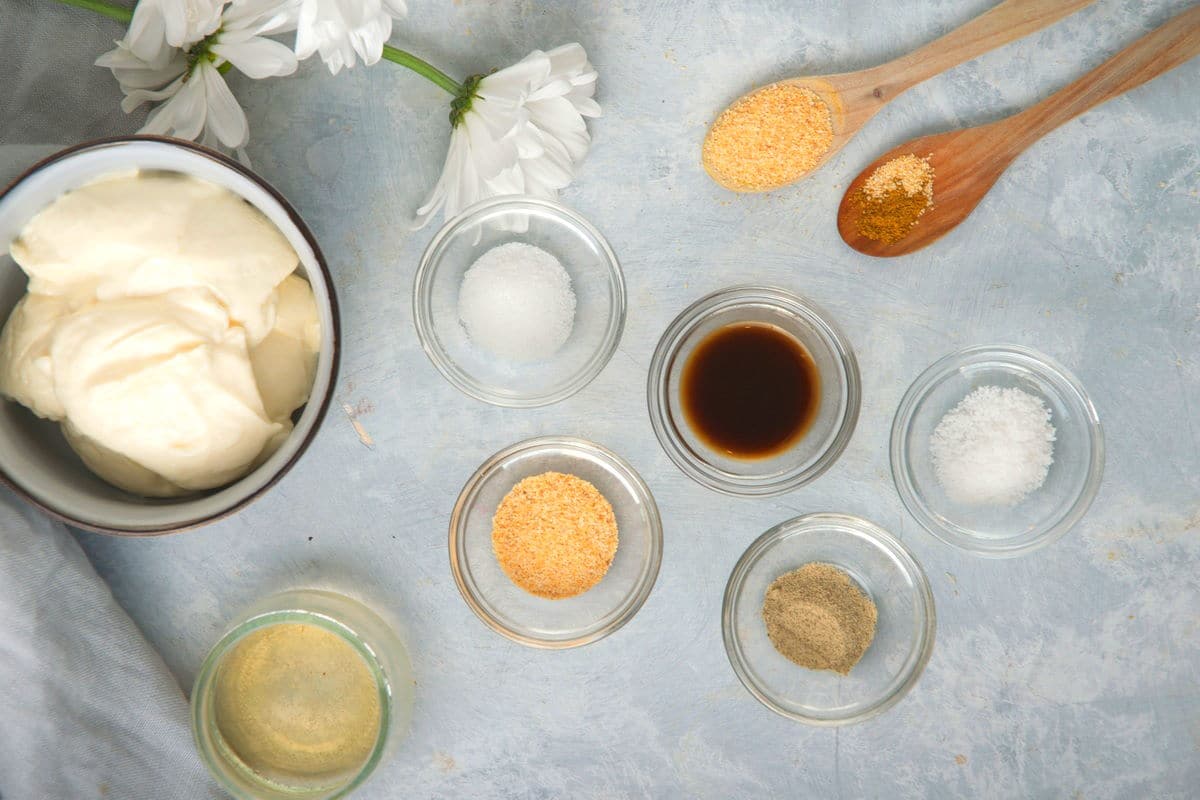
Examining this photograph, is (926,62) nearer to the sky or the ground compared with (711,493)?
nearer to the sky

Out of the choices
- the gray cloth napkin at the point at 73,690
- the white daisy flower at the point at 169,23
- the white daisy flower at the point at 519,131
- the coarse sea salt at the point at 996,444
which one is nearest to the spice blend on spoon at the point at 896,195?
the coarse sea salt at the point at 996,444

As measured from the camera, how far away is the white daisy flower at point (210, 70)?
84 centimetres

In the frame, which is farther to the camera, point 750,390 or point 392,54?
point 750,390

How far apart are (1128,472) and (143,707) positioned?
1.27 meters

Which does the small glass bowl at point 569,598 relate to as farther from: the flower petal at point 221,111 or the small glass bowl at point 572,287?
the flower petal at point 221,111

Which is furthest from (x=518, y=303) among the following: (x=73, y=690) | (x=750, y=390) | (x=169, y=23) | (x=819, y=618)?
(x=73, y=690)

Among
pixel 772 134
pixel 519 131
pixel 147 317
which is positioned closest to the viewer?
pixel 147 317

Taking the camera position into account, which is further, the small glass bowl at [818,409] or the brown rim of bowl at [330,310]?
the small glass bowl at [818,409]

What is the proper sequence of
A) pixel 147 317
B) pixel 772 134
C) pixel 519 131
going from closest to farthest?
pixel 147 317
pixel 519 131
pixel 772 134

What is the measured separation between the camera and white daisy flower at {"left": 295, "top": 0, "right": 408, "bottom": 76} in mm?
785

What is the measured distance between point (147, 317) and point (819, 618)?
2.75 ft

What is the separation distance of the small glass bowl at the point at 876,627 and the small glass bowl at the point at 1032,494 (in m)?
0.08

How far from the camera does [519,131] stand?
894 millimetres

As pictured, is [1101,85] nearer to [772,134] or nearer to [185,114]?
[772,134]
